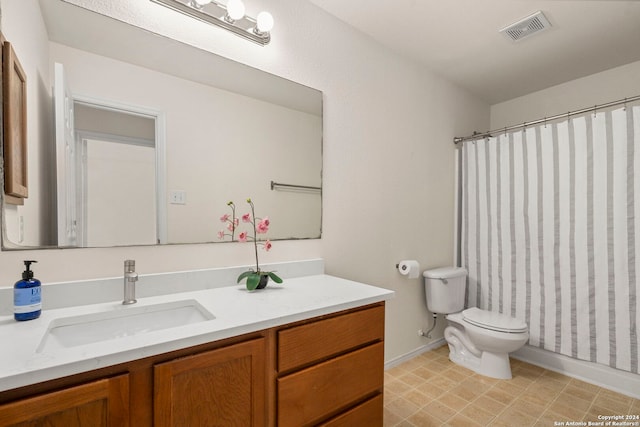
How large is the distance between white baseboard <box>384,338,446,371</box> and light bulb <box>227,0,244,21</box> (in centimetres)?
232

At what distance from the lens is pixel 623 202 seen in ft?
6.43

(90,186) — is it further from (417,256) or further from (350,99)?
(417,256)

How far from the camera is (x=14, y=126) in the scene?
3.37 feet

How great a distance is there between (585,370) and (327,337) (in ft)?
7.01

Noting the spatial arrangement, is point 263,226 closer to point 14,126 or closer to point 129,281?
point 129,281

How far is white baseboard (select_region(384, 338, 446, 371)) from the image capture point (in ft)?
7.47

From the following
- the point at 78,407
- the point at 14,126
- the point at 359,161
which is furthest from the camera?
the point at 359,161

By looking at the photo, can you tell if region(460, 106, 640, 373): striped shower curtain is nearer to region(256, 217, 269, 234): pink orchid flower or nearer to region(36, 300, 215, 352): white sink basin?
region(256, 217, 269, 234): pink orchid flower

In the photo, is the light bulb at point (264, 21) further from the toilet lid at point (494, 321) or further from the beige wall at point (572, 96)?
the beige wall at point (572, 96)

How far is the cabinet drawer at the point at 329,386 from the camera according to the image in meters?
1.04

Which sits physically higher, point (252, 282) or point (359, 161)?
point (359, 161)

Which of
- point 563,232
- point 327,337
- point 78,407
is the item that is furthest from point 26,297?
point 563,232

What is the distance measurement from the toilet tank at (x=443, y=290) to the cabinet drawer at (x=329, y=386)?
125cm

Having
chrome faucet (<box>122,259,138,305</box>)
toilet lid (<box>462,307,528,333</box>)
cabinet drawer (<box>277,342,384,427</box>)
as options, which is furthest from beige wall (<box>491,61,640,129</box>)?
chrome faucet (<box>122,259,138,305</box>)
